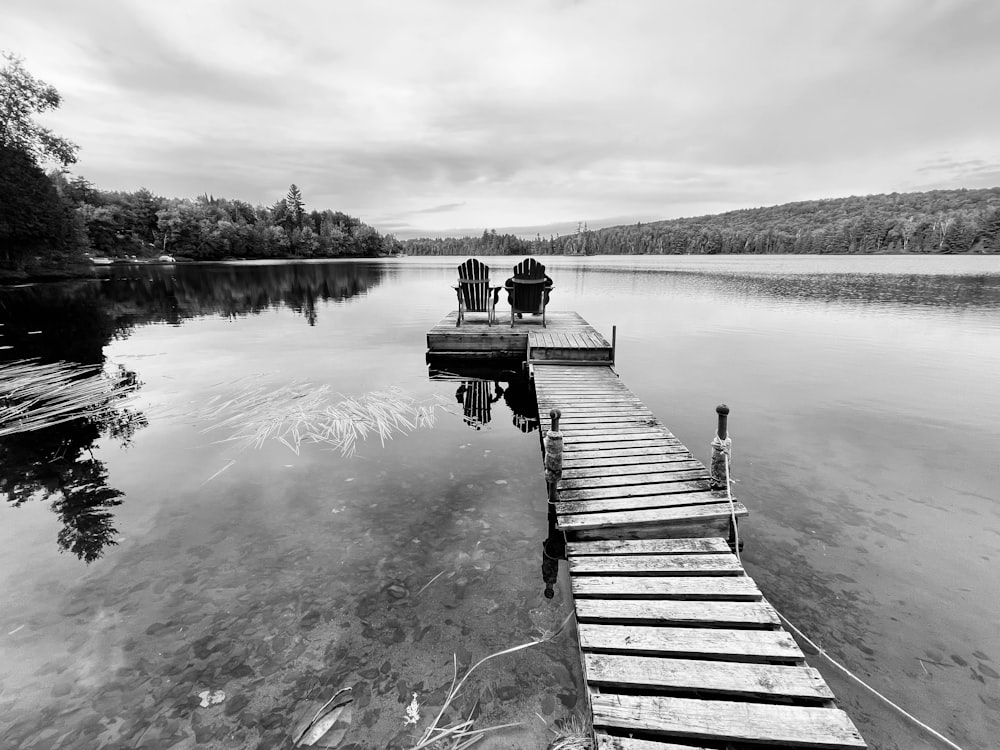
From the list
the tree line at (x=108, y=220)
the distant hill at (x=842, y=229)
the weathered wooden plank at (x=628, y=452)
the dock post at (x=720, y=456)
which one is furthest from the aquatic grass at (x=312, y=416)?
the distant hill at (x=842, y=229)

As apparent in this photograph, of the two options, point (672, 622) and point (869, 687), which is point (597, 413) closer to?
point (672, 622)

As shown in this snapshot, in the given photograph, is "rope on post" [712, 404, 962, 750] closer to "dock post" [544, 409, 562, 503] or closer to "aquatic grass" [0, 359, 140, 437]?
"dock post" [544, 409, 562, 503]

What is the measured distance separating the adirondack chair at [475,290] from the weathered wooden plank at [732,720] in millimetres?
11714

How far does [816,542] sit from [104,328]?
2338 centimetres

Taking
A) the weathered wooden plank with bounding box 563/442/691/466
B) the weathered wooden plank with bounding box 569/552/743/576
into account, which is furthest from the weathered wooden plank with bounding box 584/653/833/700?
→ the weathered wooden plank with bounding box 563/442/691/466

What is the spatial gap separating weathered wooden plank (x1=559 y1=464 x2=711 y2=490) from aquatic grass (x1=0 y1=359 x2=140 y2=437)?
9.32 metres

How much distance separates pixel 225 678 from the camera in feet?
10.6

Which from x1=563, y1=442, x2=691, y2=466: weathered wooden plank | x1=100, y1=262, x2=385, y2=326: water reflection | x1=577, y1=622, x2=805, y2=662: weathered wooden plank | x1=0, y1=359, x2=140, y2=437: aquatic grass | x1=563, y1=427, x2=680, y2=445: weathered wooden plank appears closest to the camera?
x1=577, y1=622, x2=805, y2=662: weathered wooden plank

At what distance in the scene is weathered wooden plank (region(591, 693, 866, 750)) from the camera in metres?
2.49

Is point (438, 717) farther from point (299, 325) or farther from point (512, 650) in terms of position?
point (299, 325)

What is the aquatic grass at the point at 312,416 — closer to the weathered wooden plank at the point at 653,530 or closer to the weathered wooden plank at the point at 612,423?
the weathered wooden plank at the point at 612,423

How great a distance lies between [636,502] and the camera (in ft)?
15.4

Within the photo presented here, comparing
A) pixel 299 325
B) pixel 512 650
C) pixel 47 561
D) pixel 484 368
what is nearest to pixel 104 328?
pixel 299 325

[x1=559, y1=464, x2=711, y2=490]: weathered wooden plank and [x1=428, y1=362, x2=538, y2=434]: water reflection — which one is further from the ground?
[x1=559, y1=464, x2=711, y2=490]: weathered wooden plank
